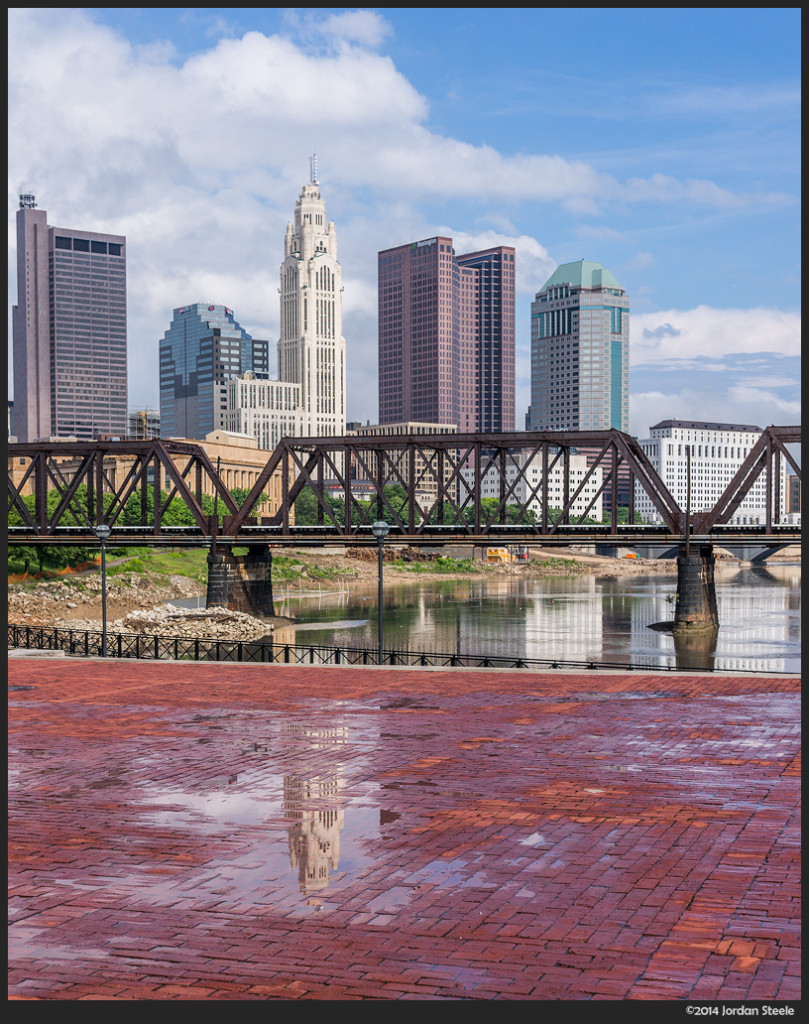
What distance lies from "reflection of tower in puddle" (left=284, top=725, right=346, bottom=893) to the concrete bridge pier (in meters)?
46.9

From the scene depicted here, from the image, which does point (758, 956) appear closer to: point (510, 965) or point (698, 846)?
point (510, 965)

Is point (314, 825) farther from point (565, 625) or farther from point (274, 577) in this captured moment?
point (274, 577)

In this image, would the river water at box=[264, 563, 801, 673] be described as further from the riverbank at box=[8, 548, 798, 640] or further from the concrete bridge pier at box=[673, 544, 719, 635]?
the riverbank at box=[8, 548, 798, 640]

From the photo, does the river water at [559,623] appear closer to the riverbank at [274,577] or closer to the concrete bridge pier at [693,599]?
the concrete bridge pier at [693,599]

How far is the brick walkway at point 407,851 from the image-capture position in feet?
25.8

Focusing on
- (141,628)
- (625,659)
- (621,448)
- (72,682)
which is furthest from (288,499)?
(72,682)

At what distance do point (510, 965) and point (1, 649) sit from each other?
7.03 m

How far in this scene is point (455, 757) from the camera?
1509 centimetres

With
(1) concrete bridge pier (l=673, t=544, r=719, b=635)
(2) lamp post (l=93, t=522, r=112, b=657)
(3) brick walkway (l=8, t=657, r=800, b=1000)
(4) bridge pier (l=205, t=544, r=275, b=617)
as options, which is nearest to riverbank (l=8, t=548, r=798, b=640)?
(4) bridge pier (l=205, t=544, r=275, b=617)

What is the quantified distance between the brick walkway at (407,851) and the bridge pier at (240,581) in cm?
4525

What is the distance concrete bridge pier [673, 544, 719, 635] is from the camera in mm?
59281

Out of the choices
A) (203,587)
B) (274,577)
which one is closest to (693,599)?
(203,587)

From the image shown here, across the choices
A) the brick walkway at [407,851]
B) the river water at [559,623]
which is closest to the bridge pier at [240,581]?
the river water at [559,623]

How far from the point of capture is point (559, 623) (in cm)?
6862
